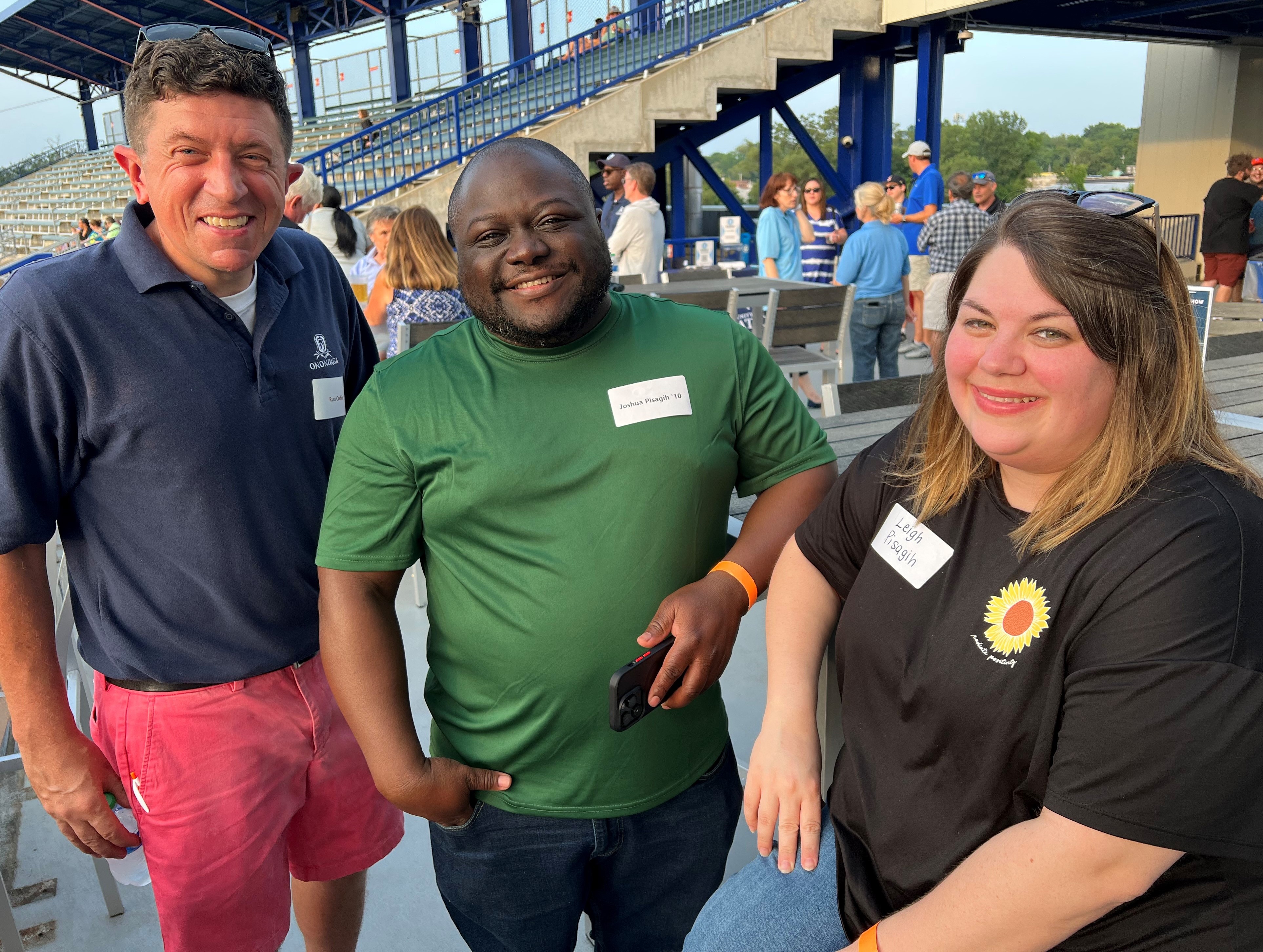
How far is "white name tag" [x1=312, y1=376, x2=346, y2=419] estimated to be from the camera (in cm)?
167

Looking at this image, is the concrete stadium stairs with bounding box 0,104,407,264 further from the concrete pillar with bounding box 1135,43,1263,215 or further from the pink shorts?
the pink shorts

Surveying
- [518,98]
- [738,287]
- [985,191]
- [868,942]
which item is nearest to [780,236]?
[738,287]

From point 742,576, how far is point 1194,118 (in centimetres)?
1952

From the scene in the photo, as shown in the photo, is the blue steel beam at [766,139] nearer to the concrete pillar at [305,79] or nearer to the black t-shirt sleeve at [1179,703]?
the black t-shirt sleeve at [1179,703]

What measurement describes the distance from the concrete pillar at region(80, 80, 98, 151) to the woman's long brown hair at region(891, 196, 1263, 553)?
133ft

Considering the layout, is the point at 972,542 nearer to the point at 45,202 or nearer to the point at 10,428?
the point at 10,428

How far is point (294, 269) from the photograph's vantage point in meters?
1.77

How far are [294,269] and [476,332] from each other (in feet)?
1.84

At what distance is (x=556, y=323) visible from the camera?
52.4 inches

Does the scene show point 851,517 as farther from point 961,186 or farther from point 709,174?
point 709,174

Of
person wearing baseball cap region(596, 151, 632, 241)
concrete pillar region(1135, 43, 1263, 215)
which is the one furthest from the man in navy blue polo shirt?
concrete pillar region(1135, 43, 1263, 215)

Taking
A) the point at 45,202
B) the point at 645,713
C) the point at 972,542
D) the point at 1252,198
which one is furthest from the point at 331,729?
the point at 45,202

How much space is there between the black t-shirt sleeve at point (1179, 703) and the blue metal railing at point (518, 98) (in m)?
12.7

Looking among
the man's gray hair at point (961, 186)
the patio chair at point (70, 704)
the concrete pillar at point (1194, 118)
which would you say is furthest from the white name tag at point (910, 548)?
the concrete pillar at point (1194, 118)
